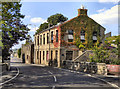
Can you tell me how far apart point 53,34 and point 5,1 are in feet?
67.8

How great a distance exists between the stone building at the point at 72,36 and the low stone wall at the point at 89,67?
13.8 ft

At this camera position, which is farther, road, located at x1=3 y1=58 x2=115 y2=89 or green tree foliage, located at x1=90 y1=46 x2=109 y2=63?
green tree foliage, located at x1=90 y1=46 x2=109 y2=63

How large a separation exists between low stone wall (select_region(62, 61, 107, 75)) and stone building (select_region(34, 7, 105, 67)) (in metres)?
4.20

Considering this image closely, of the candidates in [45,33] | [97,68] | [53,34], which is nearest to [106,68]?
[97,68]

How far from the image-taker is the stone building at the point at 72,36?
106ft

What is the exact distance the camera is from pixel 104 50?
22859mm

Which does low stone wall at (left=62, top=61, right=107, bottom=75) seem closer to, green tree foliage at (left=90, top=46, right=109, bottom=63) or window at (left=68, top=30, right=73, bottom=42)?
green tree foliage at (left=90, top=46, right=109, bottom=63)

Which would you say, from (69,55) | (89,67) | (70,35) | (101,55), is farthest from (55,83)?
(70,35)

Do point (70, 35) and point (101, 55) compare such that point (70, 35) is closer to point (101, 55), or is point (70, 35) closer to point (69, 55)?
point (69, 55)

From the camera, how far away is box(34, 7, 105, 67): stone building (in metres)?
32.3

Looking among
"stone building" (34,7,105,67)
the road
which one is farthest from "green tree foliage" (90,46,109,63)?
"stone building" (34,7,105,67)

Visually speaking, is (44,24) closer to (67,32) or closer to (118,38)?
(67,32)

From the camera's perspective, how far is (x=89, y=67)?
2152 cm

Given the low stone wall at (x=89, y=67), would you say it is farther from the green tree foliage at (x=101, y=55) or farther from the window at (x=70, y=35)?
the window at (x=70, y=35)
